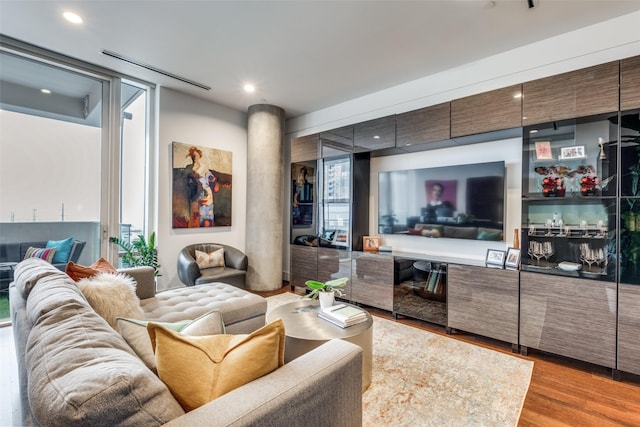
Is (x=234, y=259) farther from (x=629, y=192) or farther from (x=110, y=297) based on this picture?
(x=629, y=192)

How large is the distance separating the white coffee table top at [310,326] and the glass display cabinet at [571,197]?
172cm

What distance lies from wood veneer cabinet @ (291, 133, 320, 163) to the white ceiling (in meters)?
0.90

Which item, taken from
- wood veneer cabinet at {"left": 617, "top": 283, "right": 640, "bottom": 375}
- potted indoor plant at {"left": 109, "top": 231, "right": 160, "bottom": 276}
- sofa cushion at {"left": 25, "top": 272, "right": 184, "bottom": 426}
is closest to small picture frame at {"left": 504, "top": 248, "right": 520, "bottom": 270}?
wood veneer cabinet at {"left": 617, "top": 283, "right": 640, "bottom": 375}

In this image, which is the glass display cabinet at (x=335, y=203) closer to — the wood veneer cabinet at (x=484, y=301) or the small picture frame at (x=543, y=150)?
the wood veneer cabinet at (x=484, y=301)

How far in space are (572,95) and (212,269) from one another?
4.16m

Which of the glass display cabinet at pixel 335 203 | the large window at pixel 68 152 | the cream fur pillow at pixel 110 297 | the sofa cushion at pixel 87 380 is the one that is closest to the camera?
the sofa cushion at pixel 87 380

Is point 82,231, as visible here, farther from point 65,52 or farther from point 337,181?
point 337,181

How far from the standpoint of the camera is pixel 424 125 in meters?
3.25

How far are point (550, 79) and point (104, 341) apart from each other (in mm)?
3384

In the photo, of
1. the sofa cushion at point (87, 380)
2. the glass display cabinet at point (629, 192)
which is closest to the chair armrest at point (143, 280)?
the sofa cushion at point (87, 380)

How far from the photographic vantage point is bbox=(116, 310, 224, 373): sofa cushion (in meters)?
1.05

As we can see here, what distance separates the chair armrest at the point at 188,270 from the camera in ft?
11.9

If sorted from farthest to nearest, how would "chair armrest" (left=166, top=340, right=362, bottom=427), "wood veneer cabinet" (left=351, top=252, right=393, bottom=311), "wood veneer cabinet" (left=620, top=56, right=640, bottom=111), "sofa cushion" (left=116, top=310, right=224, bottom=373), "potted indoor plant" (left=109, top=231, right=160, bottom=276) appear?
"potted indoor plant" (left=109, top=231, right=160, bottom=276) < "wood veneer cabinet" (left=351, top=252, right=393, bottom=311) < "wood veneer cabinet" (left=620, top=56, right=640, bottom=111) < "sofa cushion" (left=116, top=310, right=224, bottom=373) < "chair armrest" (left=166, top=340, right=362, bottom=427)

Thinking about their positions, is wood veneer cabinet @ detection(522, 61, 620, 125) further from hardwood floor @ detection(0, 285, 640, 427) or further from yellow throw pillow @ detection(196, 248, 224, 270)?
yellow throw pillow @ detection(196, 248, 224, 270)
